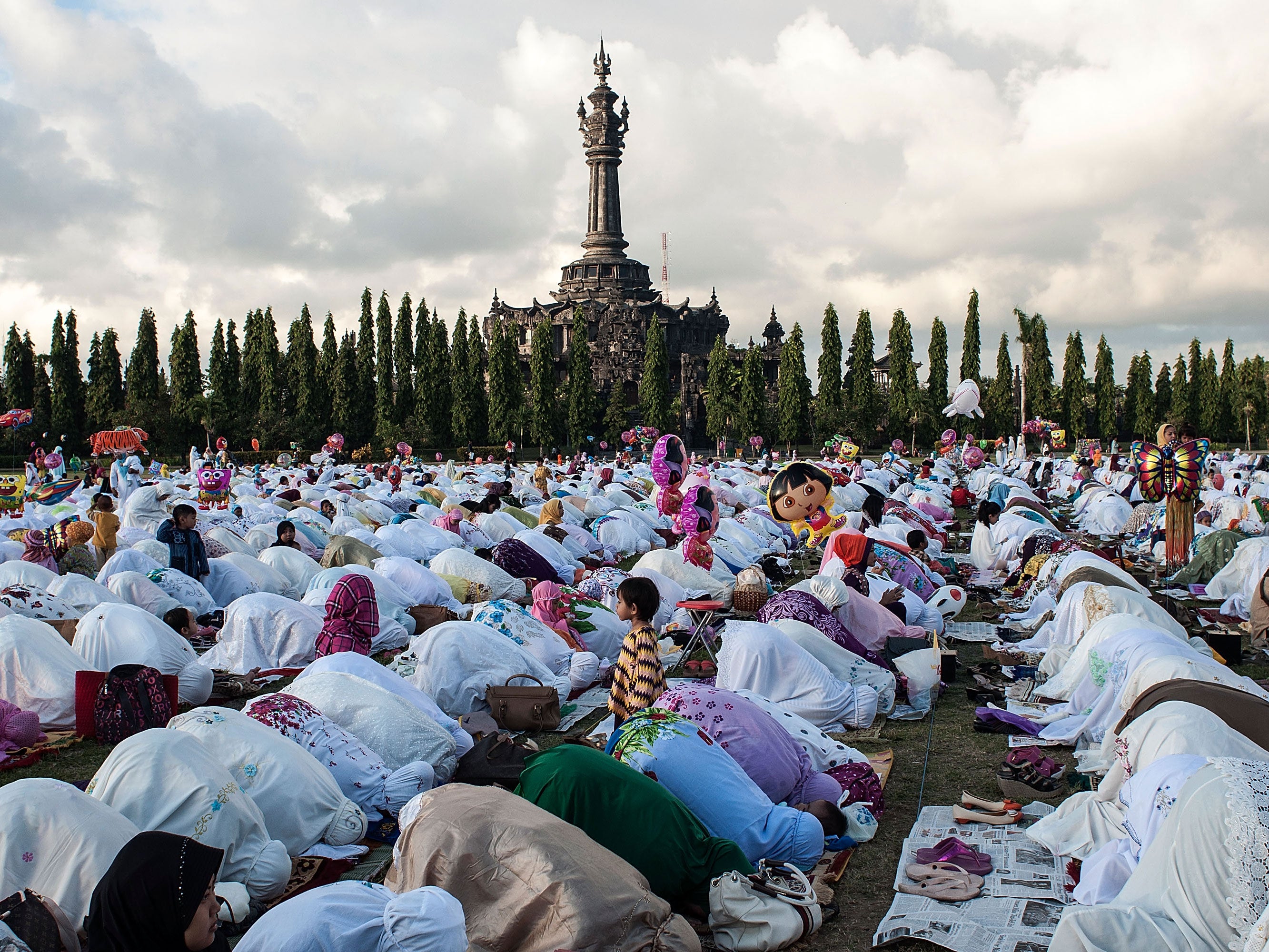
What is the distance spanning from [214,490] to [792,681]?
12.7 meters

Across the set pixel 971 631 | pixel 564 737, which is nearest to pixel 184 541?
pixel 564 737

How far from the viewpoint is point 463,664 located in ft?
21.7

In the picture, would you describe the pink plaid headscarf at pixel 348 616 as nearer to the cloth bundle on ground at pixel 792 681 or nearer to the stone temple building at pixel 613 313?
the cloth bundle on ground at pixel 792 681

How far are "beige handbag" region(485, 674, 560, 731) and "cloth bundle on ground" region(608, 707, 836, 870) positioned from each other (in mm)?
2106

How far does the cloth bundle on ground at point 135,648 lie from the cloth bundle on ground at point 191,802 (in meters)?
2.79

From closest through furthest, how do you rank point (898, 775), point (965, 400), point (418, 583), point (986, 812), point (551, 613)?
point (986, 812) → point (898, 775) → point (551, 613) → point (418, 583) → point (965, 400)

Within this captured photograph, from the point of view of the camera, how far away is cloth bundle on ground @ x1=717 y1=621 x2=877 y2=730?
618 cm

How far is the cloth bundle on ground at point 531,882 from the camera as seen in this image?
3232mm

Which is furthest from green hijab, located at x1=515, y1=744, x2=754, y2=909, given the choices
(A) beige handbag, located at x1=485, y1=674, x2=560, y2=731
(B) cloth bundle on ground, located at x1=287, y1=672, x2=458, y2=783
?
(A) beige handbag, located at x1=485, y1=674, x2=560, y2=731

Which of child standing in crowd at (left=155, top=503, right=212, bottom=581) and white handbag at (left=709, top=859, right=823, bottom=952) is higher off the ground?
child standing in crowd at (left=155, top=503, right=212, bottom=581)

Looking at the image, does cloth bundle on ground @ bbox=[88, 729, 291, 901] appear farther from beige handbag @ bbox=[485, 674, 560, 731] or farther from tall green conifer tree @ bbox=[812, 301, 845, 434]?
tall green conifer tree @ bbox=[812, 301, 845, 434]

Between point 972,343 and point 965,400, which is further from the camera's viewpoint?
point 972,343

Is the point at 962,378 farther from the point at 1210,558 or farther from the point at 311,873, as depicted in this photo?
the point at 311,873

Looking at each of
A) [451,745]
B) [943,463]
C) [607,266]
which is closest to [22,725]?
[451,745]
